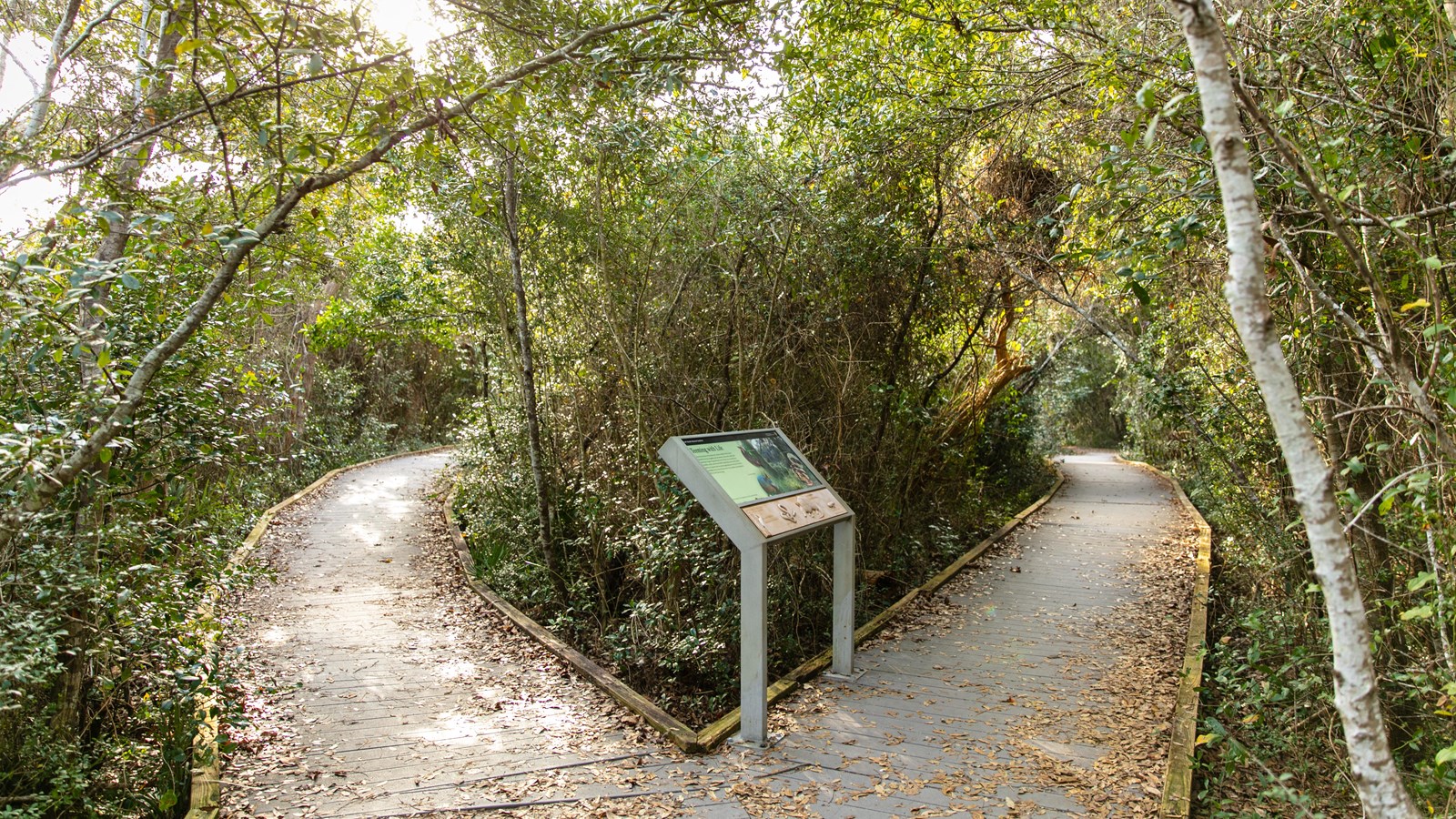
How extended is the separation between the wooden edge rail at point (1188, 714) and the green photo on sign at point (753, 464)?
2.38 metres

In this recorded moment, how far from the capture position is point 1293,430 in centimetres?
218

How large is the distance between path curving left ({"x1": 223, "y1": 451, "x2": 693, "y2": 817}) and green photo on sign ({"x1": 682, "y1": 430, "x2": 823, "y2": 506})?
5.14 ft

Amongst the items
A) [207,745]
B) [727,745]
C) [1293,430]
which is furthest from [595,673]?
[1293,430]

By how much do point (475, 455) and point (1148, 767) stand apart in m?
8.13

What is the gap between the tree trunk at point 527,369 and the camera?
7.02 m

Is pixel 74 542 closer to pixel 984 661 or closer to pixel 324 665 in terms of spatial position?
pixel 324 665

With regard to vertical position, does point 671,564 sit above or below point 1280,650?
above

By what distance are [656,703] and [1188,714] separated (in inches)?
129

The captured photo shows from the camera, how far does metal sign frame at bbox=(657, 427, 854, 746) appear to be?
4336 mm

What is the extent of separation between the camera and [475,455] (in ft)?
33.8

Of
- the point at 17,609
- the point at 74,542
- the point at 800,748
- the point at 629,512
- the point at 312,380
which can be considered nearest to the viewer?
the point at 17,609

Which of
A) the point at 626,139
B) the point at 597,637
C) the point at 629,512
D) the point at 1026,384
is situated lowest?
the point at 597,637

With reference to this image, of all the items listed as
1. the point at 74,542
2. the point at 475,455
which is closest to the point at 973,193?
the point at 475,455

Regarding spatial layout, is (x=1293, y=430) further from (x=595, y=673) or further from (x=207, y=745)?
(x=207, y=745)
